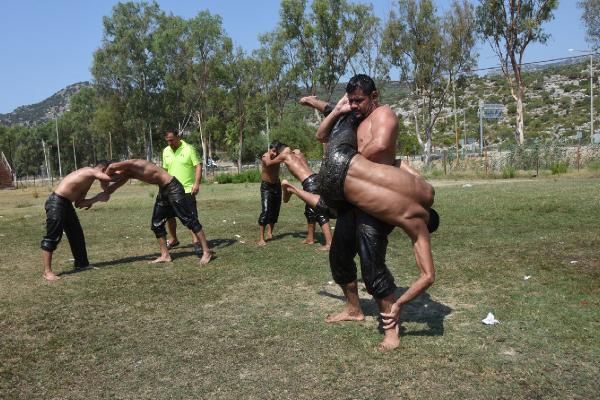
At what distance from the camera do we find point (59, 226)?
723cm

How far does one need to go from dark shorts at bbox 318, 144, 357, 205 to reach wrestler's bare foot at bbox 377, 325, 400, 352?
3.38 ft

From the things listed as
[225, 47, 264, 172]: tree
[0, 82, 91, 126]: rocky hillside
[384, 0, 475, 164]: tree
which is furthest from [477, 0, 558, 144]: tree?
[0, 82, 91, 126]: rocky hillside

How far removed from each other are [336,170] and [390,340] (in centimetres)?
129

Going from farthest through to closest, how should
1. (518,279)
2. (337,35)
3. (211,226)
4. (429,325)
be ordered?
(337,35) → (211,226) → (518,279) → (429,325)

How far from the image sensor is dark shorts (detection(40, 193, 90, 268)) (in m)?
7.16

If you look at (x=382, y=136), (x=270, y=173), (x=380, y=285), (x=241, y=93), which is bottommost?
(x=380, y=285)

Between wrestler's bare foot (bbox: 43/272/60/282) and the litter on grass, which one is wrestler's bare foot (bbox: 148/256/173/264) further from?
the litter on grass

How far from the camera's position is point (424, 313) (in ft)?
16.0

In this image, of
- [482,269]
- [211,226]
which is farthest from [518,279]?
[211,226]

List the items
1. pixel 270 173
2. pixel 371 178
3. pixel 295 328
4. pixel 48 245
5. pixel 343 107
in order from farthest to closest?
pixel 270 173 → pixel 48 245 → pixel 295 328 → pixel 343 107 → pixel 371 178

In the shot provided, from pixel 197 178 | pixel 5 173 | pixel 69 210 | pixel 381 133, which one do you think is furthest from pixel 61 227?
pixel 5 173

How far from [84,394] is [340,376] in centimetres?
163

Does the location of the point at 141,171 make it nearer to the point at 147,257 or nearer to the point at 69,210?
the point at 69,210

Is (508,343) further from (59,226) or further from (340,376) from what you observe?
(59,226)
